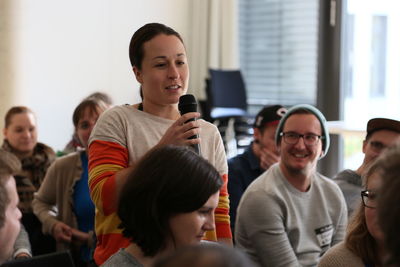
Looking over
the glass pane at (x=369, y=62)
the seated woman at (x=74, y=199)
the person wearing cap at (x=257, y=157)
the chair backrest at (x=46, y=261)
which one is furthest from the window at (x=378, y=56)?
the chair backrest at (x=46, y=261)

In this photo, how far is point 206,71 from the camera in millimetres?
7895

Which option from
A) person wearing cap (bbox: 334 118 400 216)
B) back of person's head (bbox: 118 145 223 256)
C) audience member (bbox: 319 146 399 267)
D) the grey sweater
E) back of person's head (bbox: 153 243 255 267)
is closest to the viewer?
back of person's head (bbox: 153 243 255 267)

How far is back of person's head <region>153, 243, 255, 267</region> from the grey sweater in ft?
5.76

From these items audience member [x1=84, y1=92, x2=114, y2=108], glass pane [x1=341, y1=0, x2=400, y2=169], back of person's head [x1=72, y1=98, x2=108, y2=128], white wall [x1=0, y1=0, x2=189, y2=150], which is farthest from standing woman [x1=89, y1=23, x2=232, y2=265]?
white wall [x1=0, y1=0, x2=189, y2=150]

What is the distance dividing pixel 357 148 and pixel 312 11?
208cm

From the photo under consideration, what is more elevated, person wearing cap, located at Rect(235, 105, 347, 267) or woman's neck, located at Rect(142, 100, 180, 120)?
woman's neck, located at Rect(142, 100, 180, 120)

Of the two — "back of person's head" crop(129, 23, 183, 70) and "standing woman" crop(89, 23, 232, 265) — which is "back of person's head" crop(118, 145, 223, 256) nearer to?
"standing woman" crop(89, 23, 232, 265)

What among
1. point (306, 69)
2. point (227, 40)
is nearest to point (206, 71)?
point (227, 40)

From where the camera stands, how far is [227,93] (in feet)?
24.0

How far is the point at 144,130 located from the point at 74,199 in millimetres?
1533

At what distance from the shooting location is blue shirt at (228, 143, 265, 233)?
3.23 m

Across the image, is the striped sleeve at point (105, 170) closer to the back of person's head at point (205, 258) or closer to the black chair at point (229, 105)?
the back of person's head at point (205, 258)

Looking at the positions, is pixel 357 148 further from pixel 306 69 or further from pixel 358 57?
pixel 306 69

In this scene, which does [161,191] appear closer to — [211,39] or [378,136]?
[378,136]
